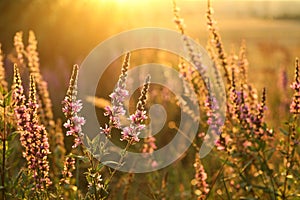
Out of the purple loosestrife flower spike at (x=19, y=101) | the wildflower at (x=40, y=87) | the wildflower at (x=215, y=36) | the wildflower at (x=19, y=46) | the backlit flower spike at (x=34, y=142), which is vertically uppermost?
the wildflower at (x=215, y=36)

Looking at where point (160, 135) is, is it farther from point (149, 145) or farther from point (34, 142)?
point (34, 142)

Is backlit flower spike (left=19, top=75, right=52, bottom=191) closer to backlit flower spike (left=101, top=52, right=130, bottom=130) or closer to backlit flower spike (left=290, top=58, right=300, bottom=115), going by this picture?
backlit flower spike (left=101, top=52, right=130, bottom=130)

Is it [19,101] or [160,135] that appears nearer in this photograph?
[19,101]

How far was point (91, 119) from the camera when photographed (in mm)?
6656

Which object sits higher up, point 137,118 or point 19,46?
point 19,46

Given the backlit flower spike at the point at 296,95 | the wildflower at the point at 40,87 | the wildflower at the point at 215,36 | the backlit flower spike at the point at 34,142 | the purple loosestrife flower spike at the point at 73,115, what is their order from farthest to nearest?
the wildflower at the point at 40,87 < the wildflower at the point at 215,36 < the backlit flower spike at the point at 296,95 < the backlit flower spike at the point at 34,142 < the purple loosestrife flower spike at the point at 73,115

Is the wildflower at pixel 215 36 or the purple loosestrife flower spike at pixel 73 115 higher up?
the wildflower at pixel 215 36

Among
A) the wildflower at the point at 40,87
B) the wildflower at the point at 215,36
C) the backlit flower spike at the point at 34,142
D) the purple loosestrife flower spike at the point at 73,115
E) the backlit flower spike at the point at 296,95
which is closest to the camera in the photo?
the purple loosestrife flower spike at the point at 73,115

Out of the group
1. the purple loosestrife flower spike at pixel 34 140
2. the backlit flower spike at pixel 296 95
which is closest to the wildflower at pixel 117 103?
the purple loosestrife flower spike at pixel 34 140

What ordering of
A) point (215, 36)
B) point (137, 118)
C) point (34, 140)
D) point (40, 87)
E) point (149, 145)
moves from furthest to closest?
point (149, 145)
point (40, 87)
point (215, 36)
point (34, 140)
point (137, 118)

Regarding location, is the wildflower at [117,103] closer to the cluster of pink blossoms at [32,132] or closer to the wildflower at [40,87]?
the cluster of pink blossoms at [32,132]

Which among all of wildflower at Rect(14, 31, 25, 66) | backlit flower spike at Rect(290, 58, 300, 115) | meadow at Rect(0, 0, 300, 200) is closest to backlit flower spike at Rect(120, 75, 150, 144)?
meadow at Rect(0, 0, 300, 200)

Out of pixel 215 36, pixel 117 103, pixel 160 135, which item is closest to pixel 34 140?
pixel 117 103

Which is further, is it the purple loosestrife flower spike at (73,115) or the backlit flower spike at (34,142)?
the backlit flower spike at (34,142)
